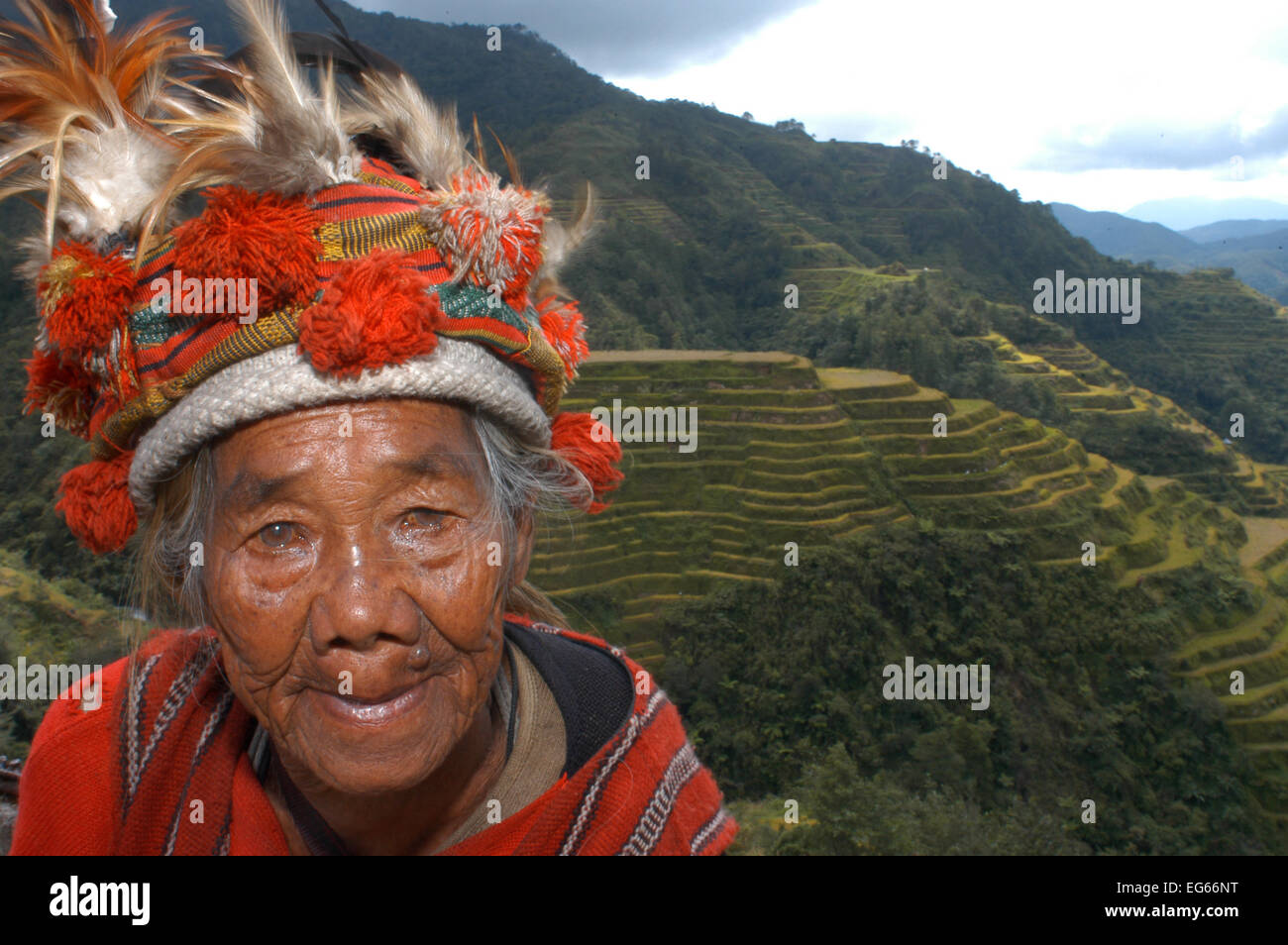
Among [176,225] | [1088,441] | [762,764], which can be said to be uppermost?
[176,225]

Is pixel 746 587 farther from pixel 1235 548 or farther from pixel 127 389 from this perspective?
pixel 127 389

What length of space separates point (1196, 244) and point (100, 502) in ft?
671

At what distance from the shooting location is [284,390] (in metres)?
1.16

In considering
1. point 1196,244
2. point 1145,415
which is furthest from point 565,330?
point 1196,244

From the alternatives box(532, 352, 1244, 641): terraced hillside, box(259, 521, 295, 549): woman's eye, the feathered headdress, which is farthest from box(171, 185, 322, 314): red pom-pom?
box(532, 352, 1244, 641): terraced hillside

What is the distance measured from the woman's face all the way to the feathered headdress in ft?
0.19

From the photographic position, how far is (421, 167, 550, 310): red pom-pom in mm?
1216

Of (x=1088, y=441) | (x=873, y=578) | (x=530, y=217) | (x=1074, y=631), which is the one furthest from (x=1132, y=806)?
(x=530, y=217)

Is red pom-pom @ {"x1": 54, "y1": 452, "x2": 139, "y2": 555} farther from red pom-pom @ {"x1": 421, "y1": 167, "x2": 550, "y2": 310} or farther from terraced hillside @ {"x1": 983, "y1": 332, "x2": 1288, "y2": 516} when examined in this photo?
terraced hillside @ {"x1": 983, "y1": 332, "x2": 1288, "y2": 516}

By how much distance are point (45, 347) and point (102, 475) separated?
0.65 feet

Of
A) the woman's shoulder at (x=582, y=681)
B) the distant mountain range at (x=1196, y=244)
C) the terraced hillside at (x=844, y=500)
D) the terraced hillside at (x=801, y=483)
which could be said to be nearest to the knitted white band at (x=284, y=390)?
the woman's shoulder at (x=582, y=681)

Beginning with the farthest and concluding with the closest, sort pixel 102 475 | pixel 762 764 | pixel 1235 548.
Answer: pixel 1235 548 < pixel 762 764 < pixel 102 475

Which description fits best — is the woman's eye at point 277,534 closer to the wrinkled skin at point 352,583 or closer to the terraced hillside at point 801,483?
the wrinkled skin at point 352,583

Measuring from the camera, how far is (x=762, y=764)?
21469 mm
